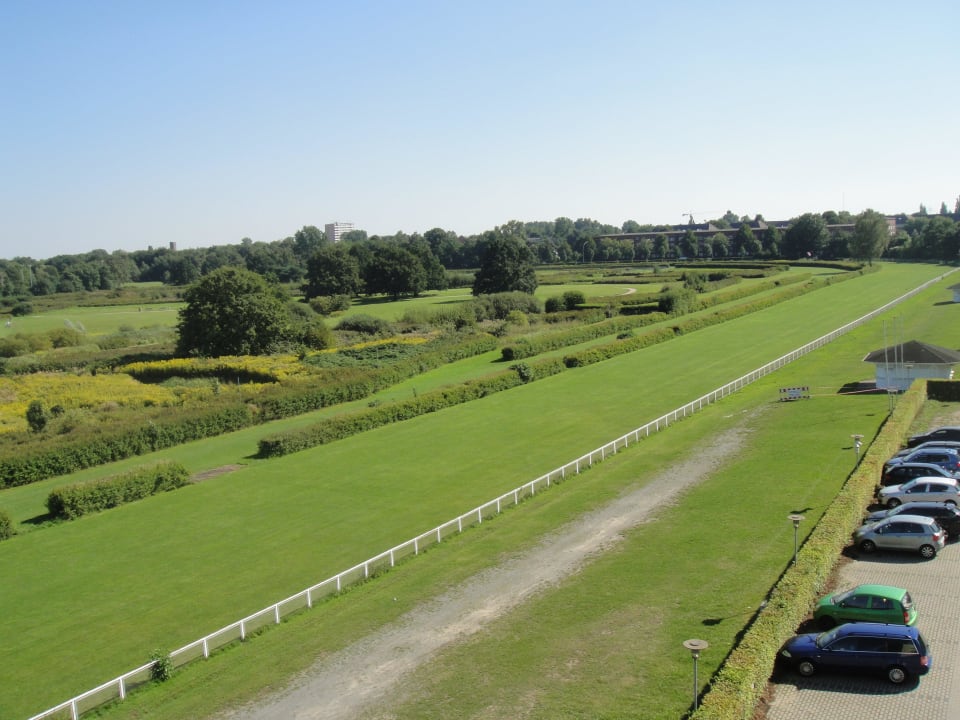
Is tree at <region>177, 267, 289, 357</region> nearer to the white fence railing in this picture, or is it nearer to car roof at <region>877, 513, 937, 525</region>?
the white fence railing

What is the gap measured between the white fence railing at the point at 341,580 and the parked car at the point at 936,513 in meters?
10.3

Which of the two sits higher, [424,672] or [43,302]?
[43,302]

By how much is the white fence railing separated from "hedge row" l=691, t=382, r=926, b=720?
30.5ft

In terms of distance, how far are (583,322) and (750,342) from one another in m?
18.5

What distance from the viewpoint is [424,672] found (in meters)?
14.9

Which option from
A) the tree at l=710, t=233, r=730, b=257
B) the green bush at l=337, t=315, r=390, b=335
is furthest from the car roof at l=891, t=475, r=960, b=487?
the tree at l=710, t=233, r=730, b=257

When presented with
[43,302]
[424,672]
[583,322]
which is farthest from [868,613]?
[43,302]

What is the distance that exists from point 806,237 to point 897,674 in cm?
14594

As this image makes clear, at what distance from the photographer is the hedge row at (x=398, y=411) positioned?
34031 millimetres

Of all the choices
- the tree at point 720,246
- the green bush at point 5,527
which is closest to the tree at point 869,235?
the tree at point 720,246

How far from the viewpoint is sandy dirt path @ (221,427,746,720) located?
14.1 m

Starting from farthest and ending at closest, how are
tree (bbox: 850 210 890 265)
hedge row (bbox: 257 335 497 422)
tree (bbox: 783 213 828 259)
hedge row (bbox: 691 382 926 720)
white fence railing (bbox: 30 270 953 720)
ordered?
tree (bbox: 783 213 828 259) → tree (bbox: 850 210 890 265) → hedge row (bbox: 257 335 497 422) → white fence railing (bbox: 30 270 953 720) → hedge row (bbox: 691 382 926 720)

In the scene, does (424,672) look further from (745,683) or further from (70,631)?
(70,631)

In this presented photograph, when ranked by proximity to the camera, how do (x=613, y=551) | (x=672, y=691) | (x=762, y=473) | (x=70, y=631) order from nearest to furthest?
(x=672, y=691)
(x=70, y=631)
(x=613, y=551)
(x=762, y=473)
